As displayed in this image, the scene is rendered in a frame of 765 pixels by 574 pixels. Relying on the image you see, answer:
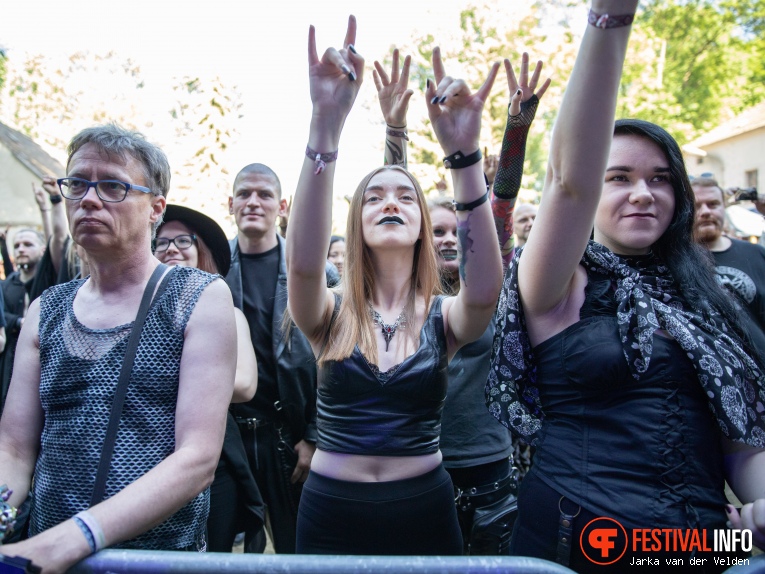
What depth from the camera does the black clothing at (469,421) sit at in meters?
2.90

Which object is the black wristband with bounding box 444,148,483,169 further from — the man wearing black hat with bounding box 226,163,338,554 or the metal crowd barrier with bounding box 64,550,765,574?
the man wearing black hat with bounding box 226,163,338,554

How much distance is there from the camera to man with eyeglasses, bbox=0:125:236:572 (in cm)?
170

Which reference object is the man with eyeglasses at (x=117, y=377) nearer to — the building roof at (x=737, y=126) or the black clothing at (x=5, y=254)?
the black clothing at (x=5, y=254)

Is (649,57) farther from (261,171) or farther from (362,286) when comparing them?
(362,286)

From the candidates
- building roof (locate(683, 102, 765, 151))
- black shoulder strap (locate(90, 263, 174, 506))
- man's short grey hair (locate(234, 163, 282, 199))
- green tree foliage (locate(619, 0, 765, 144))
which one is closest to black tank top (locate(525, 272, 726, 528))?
black shoulder strap (locate(90, 263, 174, 506))

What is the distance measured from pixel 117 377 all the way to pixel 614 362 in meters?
1.44

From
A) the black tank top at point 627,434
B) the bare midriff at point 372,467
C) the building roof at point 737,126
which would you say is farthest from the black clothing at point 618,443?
the building roof at point 737,126

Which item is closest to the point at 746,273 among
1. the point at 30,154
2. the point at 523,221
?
the point at 523,221

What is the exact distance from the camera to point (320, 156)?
1989mm

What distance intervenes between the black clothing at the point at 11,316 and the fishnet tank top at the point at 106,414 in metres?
2.98

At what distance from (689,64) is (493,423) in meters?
29.4

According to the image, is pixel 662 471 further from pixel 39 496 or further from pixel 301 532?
pixel 39 496

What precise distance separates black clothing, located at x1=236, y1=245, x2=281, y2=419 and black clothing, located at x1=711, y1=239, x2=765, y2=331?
2.75m

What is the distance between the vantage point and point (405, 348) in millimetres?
2301
